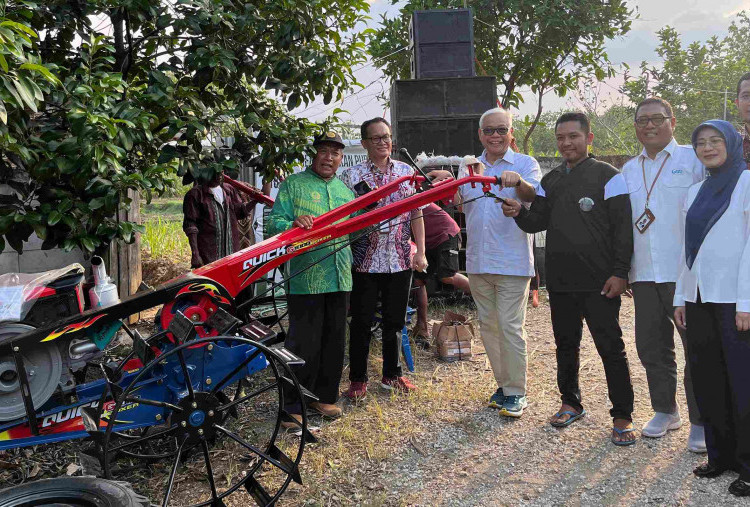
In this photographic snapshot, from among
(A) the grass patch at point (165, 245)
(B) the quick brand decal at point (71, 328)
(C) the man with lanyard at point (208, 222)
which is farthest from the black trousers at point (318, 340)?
(A) the grass patch at point (165, 245)

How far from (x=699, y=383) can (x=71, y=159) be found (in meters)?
3.46

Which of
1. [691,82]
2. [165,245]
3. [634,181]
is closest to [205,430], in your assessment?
[634,181]

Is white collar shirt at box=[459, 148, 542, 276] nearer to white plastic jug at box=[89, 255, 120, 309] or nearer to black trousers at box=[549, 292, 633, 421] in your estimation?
black trousers at box=[549, 292, 633, 421]

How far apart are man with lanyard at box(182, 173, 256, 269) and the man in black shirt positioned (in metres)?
2.91

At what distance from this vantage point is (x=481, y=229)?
4164 millimetres

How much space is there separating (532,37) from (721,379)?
9395 millimetres

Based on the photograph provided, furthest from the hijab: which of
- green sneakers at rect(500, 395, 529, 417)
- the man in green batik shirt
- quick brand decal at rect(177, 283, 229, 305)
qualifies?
quick brand decal at rect(177, 283, 229, 305)

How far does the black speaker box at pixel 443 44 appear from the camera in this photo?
9.51 m

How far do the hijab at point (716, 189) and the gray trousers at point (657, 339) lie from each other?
46 centimetres

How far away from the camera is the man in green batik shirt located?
13.1ft

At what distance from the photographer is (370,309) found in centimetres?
443

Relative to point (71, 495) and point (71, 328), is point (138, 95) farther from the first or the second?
point (71, 495)

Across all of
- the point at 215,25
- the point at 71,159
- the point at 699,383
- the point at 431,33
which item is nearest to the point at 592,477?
the point at 699,383

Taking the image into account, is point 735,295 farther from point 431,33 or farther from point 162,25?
point 431,33
